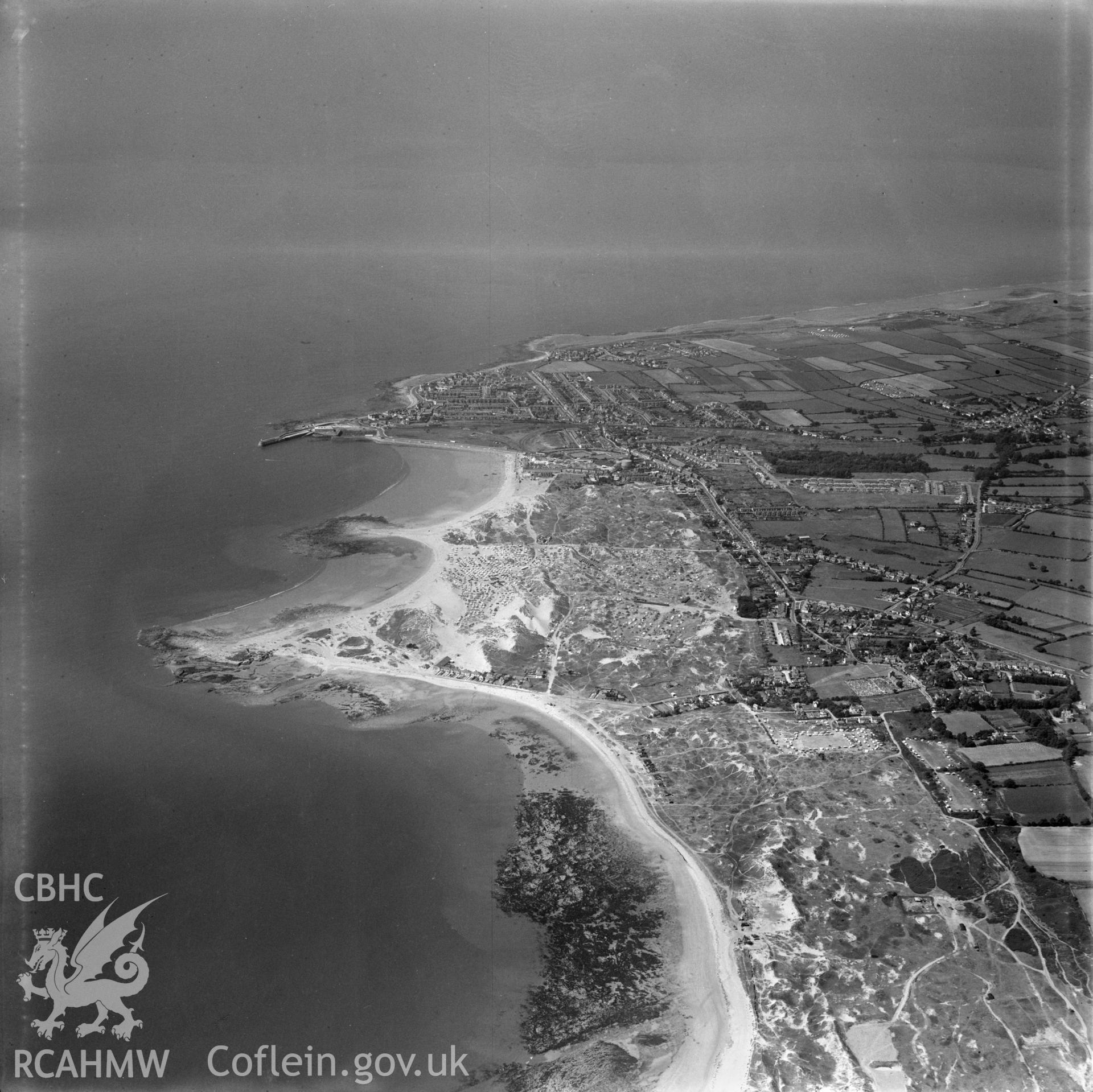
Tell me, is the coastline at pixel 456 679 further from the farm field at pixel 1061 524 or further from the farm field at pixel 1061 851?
the farm field at pixel 1061 524

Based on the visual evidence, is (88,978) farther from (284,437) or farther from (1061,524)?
(1061,524)

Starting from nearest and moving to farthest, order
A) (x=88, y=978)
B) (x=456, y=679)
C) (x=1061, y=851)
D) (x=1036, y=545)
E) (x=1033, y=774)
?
Result: (x=88, y=978) → (x=1061, y=851) → (x=1033, y=774) → (x=456, y=679) → (x=1036, y=545)

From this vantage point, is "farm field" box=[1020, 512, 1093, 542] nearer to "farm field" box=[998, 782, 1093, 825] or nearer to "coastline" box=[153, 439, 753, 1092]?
"farm field" box=[998, 782, 1093, 825]

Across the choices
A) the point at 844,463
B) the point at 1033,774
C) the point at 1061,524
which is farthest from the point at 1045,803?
the point at 844,463

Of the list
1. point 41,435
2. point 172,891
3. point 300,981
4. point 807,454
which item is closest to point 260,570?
point 41,435

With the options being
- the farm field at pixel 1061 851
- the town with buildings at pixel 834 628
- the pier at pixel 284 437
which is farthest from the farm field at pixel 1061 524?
the pier at pixel 284 437

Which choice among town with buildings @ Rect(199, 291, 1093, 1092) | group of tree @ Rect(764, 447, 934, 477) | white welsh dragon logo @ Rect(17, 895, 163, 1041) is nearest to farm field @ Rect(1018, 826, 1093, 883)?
town with buildings @ Rect(199, 291, 1093, 1092)
